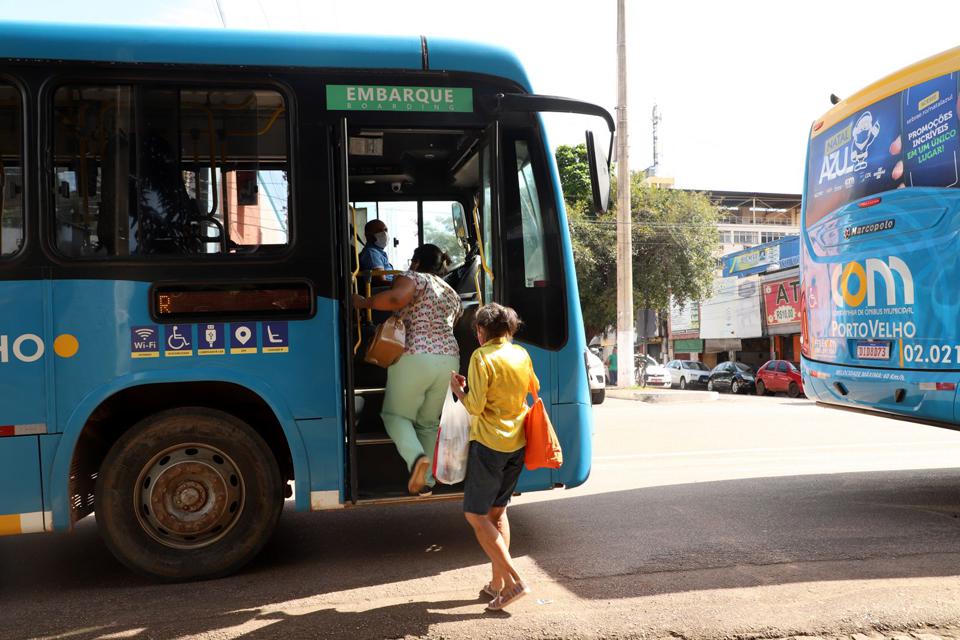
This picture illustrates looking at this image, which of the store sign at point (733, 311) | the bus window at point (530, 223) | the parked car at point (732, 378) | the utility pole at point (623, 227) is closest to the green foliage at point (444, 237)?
the bus window at point (530, 223)

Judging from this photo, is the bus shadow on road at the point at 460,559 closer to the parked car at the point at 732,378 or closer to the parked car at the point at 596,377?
the parked car at the point at 596,377

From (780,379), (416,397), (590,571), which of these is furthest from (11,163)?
(780,379)

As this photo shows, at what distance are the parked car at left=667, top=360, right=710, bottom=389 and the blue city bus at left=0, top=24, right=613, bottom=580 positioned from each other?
3261 cm

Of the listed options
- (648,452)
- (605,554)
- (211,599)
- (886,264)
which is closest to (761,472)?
(648,452)

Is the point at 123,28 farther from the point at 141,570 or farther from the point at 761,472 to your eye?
the point at 761,472

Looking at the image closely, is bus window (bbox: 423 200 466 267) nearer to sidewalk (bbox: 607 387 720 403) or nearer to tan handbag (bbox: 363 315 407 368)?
tan handbag (bbox: 363 315 407 368)

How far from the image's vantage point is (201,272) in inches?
189

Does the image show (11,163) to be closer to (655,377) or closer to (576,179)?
(655,377)

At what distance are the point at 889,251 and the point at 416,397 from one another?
3909 millimetres

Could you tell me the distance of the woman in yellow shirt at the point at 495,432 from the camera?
166 inches

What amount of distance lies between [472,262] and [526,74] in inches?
69.8

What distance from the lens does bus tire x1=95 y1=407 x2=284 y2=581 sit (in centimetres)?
474

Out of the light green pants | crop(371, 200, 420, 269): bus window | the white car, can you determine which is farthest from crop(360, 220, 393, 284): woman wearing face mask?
the white car

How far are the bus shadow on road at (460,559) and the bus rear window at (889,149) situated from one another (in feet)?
8.47
